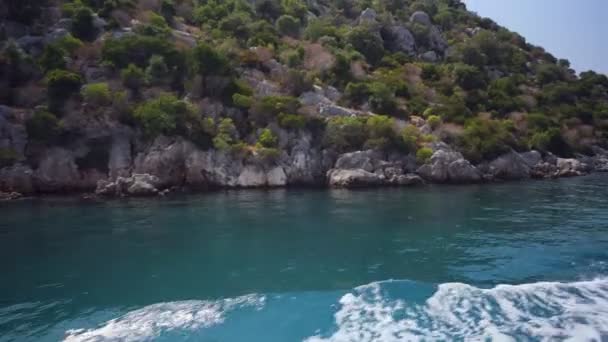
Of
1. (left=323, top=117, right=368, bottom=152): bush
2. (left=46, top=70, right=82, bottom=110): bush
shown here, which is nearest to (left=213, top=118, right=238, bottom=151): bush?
(left=323, top=117, right=368, bottom=152): bush

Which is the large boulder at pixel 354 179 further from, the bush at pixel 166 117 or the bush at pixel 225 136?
the bush at pixel 166 117

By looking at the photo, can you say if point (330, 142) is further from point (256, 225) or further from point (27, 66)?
point (27, 66)

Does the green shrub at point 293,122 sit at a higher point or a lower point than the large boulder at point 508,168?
higher

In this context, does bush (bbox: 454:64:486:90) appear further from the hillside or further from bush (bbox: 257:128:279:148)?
bush (bbox: 257:128:279:148)

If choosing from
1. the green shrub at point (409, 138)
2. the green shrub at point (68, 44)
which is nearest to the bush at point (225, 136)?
the green shrub at point (409, 138)

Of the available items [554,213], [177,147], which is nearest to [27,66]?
[177,147]

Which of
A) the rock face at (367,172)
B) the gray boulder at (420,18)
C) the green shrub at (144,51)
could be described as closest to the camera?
the rock face at (367,172)

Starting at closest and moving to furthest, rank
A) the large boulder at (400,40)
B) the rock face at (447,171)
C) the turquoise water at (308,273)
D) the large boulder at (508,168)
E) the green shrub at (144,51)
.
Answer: the turquoise water at (308,273) < the rock face at (447,171) < the large boulder at (508,168) < the green shrub at (144,51) < the large boulder at (400,40)
